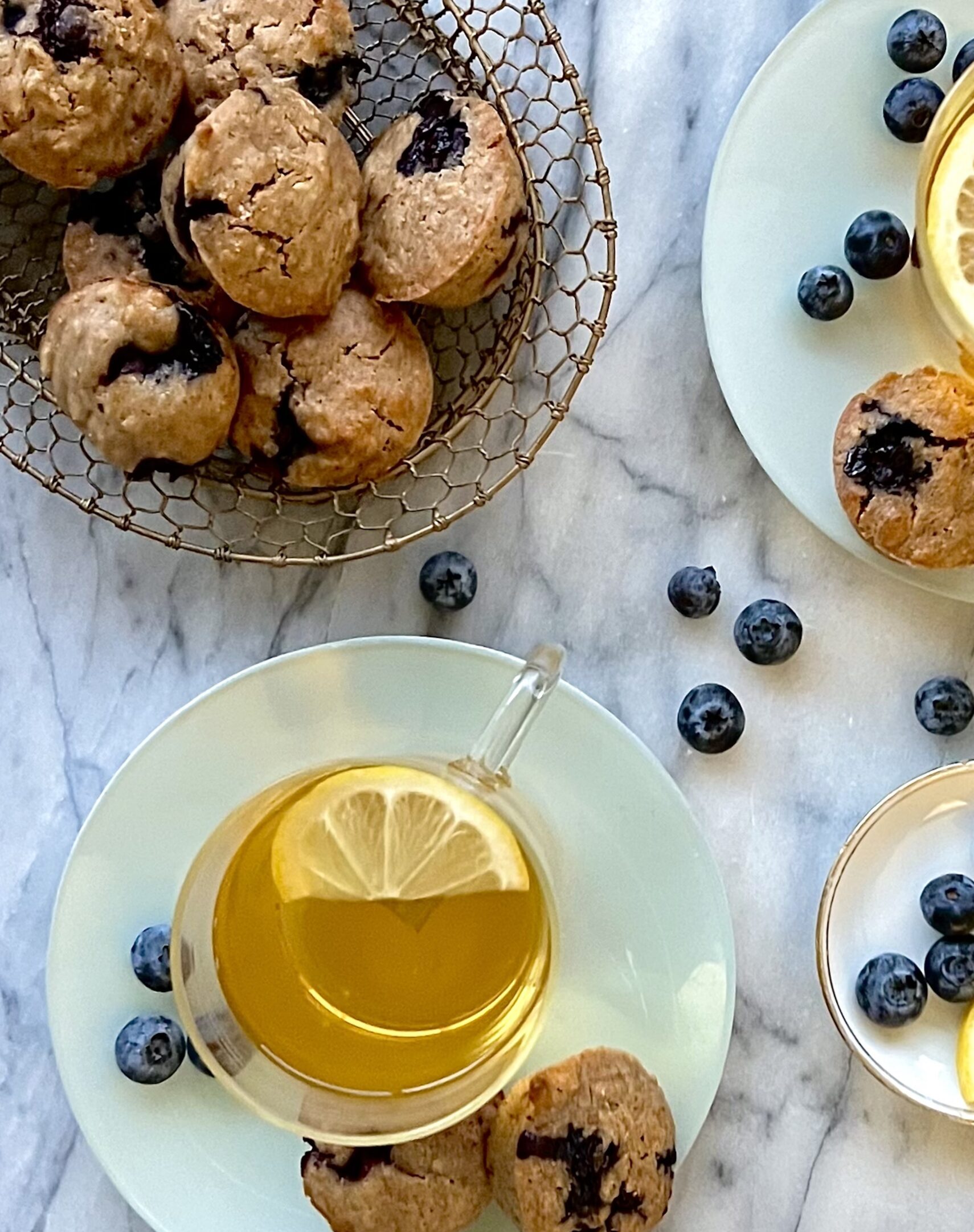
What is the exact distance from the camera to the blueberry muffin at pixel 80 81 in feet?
3.58

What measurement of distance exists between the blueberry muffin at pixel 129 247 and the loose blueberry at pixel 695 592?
496 millimetres

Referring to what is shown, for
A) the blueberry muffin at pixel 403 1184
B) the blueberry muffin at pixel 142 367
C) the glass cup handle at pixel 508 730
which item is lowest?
the blueberry muffin at pixel 403 1184

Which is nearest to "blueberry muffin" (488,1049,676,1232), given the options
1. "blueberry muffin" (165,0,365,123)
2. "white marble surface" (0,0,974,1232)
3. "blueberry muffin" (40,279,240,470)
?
"white marble surface" (0,0,974,1232)

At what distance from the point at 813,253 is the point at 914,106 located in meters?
0.16

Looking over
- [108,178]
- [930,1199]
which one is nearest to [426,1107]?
[930,1199]

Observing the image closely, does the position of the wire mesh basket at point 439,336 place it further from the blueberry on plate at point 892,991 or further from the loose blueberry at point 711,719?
the blueberry on plate at point 892,991

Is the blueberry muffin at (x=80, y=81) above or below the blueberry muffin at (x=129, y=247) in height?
above

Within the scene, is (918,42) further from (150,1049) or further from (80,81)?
(150,1049)

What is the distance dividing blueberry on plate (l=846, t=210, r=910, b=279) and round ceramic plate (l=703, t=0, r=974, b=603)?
0.07 ft

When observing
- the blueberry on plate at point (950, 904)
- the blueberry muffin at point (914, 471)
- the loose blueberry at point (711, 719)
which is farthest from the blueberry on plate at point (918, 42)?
the blueberry on plate at point (950, 904)

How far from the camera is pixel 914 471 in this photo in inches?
48.8

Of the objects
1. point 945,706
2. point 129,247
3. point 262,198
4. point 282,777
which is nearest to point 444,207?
point 262,198

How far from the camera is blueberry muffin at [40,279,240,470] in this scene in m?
1.10

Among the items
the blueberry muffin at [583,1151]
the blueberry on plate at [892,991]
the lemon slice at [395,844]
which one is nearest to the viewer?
the lemon slice at [395,844]
